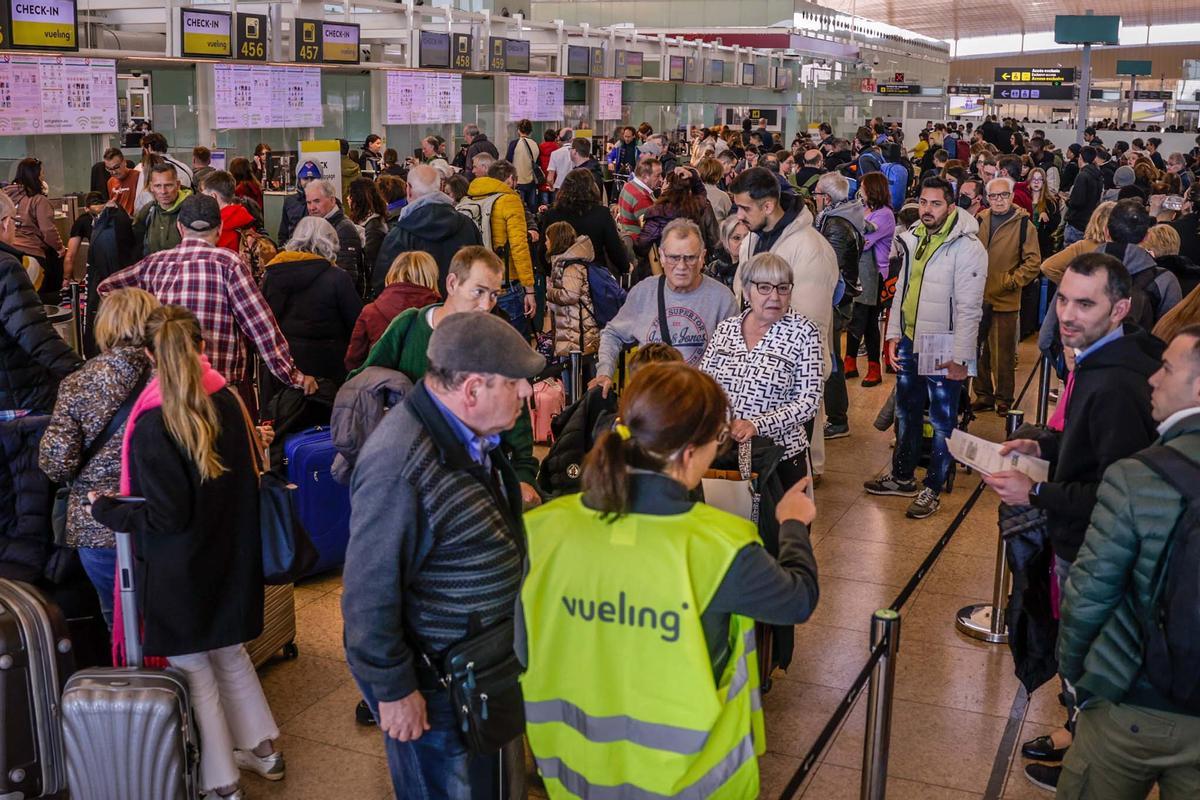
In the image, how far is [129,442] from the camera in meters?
3.78

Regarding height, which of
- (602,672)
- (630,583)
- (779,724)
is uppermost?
(630,583)

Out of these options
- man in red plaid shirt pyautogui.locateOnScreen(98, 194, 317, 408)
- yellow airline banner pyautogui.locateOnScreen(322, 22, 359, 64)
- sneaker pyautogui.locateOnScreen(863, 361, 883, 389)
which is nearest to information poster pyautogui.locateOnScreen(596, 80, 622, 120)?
yellow airline banner pyautogui.locateOnScreen(322, 22, 359, 64)

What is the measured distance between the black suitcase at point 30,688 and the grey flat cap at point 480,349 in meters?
1.87

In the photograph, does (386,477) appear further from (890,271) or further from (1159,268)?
(890,271)

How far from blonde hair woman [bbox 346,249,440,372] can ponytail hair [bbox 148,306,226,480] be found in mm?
1599

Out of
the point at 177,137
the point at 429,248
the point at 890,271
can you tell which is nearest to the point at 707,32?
the point at 177,137

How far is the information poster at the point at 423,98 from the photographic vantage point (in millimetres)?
16609

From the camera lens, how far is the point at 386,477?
2783 millimetres

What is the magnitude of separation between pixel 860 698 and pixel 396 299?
2561 millimetres

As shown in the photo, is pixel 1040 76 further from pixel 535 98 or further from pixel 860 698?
pixel 860 698

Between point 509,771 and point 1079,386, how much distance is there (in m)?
2.00

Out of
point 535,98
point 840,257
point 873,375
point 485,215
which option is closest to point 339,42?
point 535,98

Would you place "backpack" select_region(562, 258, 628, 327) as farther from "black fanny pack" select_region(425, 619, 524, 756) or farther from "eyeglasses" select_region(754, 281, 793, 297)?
"black fanny pack" select_region(425, 619, 524, 756)

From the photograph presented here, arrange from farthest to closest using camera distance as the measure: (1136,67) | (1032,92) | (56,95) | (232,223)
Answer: (1136,67)
(1032,92)
(56,95)
(232,223)
